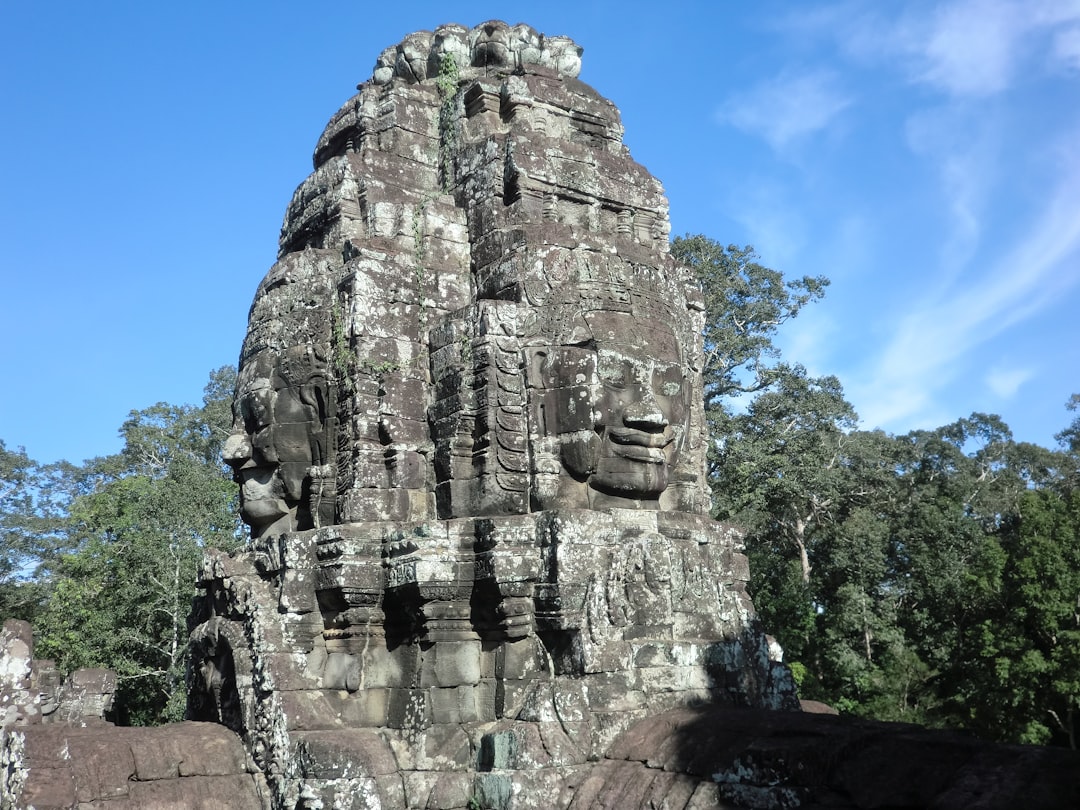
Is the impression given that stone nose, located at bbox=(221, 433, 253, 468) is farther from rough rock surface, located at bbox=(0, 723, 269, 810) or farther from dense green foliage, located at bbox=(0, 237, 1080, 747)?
dense green foliage, located at bbox=(0, 237, 1080, 747)

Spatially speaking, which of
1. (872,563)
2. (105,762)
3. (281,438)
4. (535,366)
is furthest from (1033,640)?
(105,762)

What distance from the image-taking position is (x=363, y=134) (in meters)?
9.94

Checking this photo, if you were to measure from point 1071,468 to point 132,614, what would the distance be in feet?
109

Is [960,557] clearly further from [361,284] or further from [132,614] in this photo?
[361,284]

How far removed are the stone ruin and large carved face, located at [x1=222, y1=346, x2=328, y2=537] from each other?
0.09ft

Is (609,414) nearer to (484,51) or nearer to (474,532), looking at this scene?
(474,532)

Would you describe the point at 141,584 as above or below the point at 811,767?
above

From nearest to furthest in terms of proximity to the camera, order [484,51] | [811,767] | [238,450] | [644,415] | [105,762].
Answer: [811,767]
[105,762]
[644,415]
[238,450]
[484,51]

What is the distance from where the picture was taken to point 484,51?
10250mm

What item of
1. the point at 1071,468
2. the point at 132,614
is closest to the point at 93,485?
the point at 132,614

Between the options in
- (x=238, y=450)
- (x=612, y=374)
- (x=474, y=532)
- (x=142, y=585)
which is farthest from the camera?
(x=142, y=585)

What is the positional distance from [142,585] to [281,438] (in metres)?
14.6

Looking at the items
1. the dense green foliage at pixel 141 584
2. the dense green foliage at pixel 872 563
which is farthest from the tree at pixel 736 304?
the dense green foliage at pixel 141 584

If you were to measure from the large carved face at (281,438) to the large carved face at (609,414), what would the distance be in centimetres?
221
